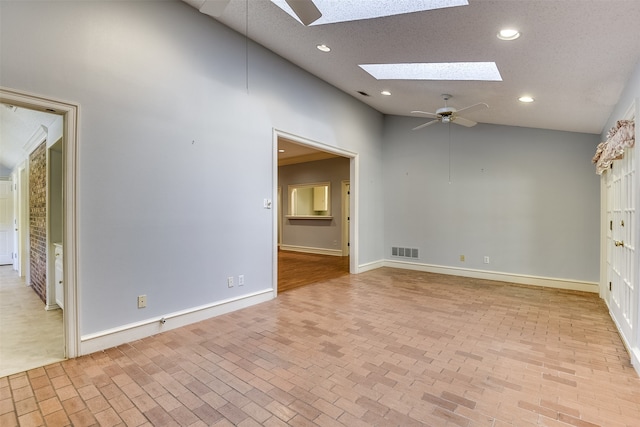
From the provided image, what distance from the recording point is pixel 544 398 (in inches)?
78.4

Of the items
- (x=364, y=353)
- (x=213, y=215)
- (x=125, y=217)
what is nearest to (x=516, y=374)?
(x=364, y=353)

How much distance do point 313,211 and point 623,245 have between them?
7.82 m

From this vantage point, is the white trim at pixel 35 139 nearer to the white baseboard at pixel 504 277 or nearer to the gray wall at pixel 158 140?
the gray wall at pixel 158 140

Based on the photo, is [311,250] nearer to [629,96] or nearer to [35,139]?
[35,139]

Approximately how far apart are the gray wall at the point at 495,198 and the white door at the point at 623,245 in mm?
1052

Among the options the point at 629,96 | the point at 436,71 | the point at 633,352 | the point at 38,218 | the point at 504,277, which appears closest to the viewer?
the point at 633,352

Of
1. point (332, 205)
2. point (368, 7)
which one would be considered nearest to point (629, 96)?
point (368, 7)

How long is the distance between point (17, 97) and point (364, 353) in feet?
10.7

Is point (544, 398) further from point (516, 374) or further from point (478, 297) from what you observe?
point (478, 297)

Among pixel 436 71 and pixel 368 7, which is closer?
pixel 368 7

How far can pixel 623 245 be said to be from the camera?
296 cm

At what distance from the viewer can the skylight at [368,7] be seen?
235 cm

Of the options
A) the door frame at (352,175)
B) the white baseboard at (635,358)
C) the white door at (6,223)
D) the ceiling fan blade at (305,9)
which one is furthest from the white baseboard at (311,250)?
the ceiling fan blade at (305,9)

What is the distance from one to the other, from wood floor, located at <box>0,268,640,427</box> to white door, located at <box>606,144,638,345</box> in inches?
9.5
